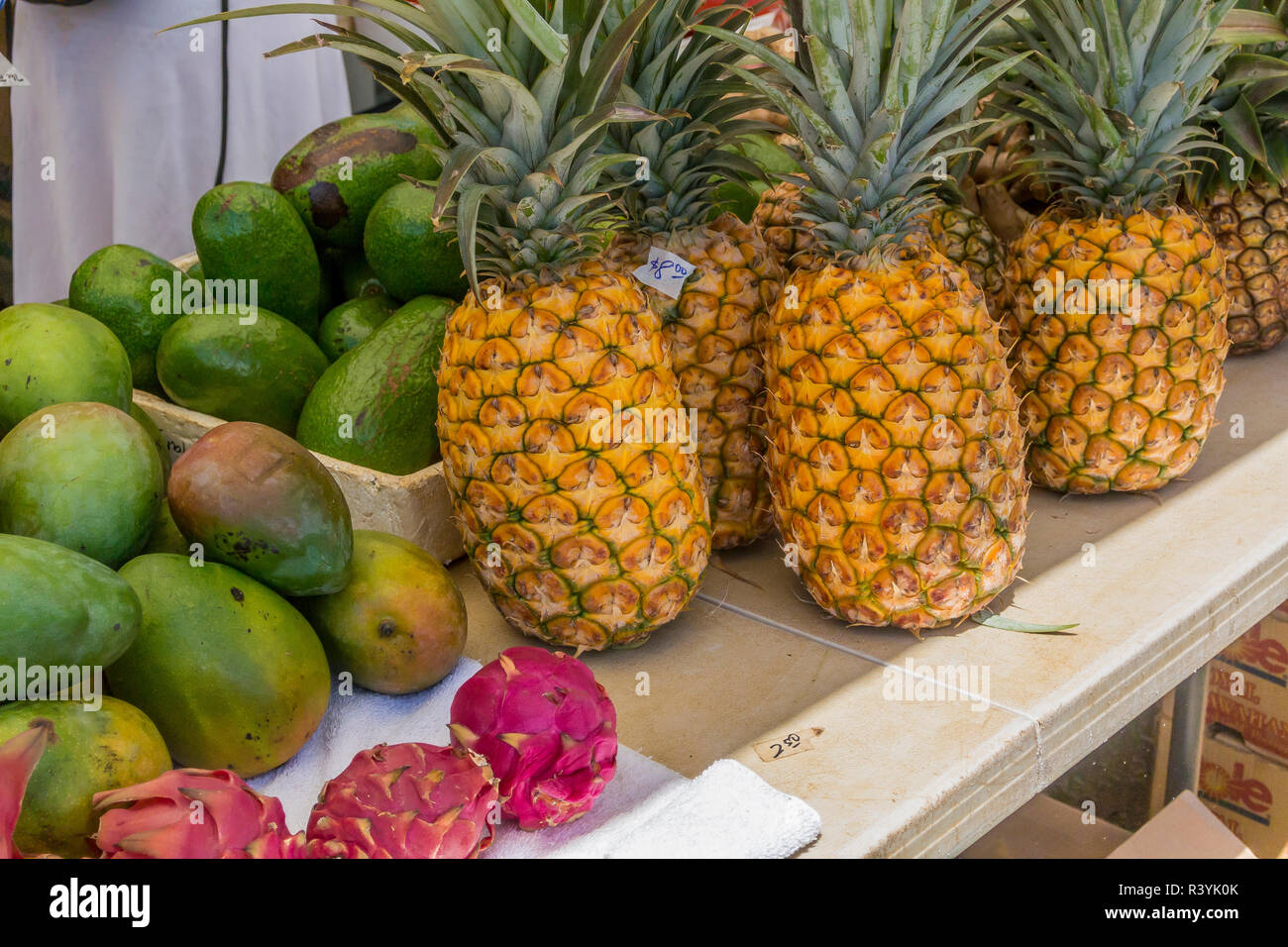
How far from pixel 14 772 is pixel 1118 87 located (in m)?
1.60

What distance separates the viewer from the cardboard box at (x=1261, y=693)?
2020 mm

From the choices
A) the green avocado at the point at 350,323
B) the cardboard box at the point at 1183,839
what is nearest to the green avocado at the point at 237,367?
the green avocado at the point at 350,323

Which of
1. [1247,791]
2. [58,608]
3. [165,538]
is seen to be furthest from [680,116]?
[1247,791]

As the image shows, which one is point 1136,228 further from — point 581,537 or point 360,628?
point 360,628

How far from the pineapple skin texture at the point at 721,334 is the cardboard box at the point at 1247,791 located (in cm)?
106

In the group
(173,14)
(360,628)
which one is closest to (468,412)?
(360,628)

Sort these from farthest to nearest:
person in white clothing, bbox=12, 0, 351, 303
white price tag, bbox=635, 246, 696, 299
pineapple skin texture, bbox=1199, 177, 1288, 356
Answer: person in white clothing, bbox=12, 0, 351, 303 → pineapple skin texture, bbox=1199, 177, 1288, 356 → white price tag, bbox=635, 246, 696, 299

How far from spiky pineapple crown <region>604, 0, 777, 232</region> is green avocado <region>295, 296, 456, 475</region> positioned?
0.37m

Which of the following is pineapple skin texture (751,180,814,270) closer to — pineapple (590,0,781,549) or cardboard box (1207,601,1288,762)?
pineapple (590,0,781,549)

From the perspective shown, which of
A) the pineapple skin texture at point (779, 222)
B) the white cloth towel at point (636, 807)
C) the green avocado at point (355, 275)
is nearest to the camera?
the white cloth towel at point (636, 807)

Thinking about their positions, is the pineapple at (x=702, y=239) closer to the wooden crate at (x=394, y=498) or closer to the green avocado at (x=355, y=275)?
the wooden crate at (x=394, y=498)

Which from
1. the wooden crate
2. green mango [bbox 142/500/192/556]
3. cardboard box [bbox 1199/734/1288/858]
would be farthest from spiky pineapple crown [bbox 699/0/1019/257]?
cardboard box [bbox 1199/734/1288/858]

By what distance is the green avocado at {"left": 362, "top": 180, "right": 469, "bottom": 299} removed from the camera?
180 cm
